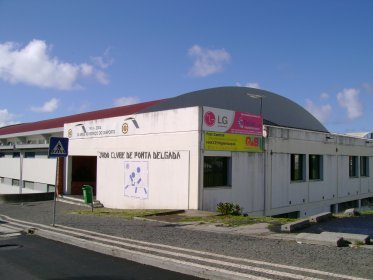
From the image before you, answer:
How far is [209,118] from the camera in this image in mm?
16344

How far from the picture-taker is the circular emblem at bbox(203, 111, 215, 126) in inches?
639

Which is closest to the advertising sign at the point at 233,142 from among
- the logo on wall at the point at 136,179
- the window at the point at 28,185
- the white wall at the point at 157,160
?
the white wall at the point at 157,160

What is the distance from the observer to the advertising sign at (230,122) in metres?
16.3

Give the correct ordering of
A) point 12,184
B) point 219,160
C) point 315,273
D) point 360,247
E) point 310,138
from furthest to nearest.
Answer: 1. point 12,184
2. point 310,138
3. point 219,160
4. point 360,247
5. point 315,273

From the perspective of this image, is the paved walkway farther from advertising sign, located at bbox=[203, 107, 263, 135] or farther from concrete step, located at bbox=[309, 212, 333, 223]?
concrete step, located at bbox=[309, 212, 333, 223]

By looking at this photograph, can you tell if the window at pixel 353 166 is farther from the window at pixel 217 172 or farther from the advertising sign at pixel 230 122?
the window at pixel 217 172

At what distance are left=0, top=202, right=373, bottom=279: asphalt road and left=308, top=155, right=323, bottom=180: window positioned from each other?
1431 centimetres

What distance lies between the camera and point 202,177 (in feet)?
52.3

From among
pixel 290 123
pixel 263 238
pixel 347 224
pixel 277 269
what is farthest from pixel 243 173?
pixel 290 123

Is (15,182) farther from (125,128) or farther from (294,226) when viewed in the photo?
(294,226)

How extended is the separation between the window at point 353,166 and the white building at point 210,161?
7 centimetres

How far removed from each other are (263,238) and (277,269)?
9.28 feet

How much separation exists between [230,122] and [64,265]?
35.6 ft

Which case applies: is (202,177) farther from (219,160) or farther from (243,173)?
(243,173)
